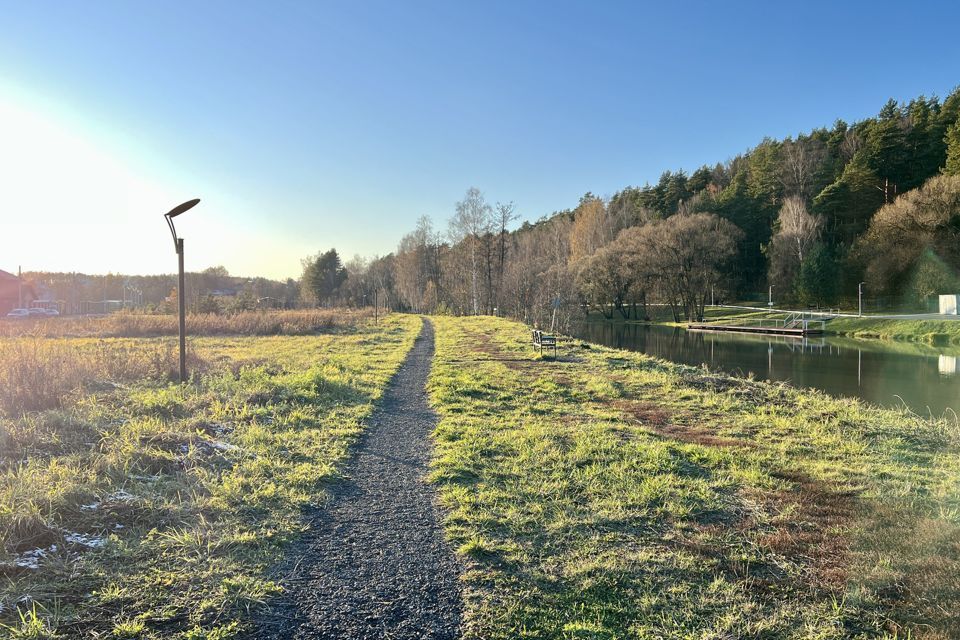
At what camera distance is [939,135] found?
44.4m

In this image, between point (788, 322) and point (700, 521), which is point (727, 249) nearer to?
point (788, 322)

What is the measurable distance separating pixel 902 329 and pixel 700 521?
114 ft

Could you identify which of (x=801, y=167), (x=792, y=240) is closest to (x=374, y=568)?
(x=792, y=240)

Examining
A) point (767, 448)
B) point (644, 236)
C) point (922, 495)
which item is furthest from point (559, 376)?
point (644, 236)

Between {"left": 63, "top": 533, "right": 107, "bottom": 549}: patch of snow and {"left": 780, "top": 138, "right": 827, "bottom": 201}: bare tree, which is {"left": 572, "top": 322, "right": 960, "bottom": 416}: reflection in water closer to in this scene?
{"left": 63, "top": 533, "right": 107, "bottom": 549}: patch of snow

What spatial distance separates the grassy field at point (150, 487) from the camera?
283cm

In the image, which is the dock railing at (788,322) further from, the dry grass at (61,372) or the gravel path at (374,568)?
the dry grass at (61,372)

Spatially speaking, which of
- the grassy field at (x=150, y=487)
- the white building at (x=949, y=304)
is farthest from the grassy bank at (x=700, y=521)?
the white building at (x=949, y=304)

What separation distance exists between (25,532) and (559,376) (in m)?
9.74

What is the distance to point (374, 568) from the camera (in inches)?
128

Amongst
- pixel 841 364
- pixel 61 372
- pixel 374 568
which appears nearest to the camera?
pixel 374 568

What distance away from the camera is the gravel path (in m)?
2.68

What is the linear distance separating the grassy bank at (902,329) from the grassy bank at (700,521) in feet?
85.3

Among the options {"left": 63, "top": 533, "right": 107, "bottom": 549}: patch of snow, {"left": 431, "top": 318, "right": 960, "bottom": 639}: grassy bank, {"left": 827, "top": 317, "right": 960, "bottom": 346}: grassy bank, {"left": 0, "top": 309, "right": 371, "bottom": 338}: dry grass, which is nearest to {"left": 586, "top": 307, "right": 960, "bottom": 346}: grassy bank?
{"left": 827, "top": 317, "right": 960, "bottom": 346}: grassy bank
